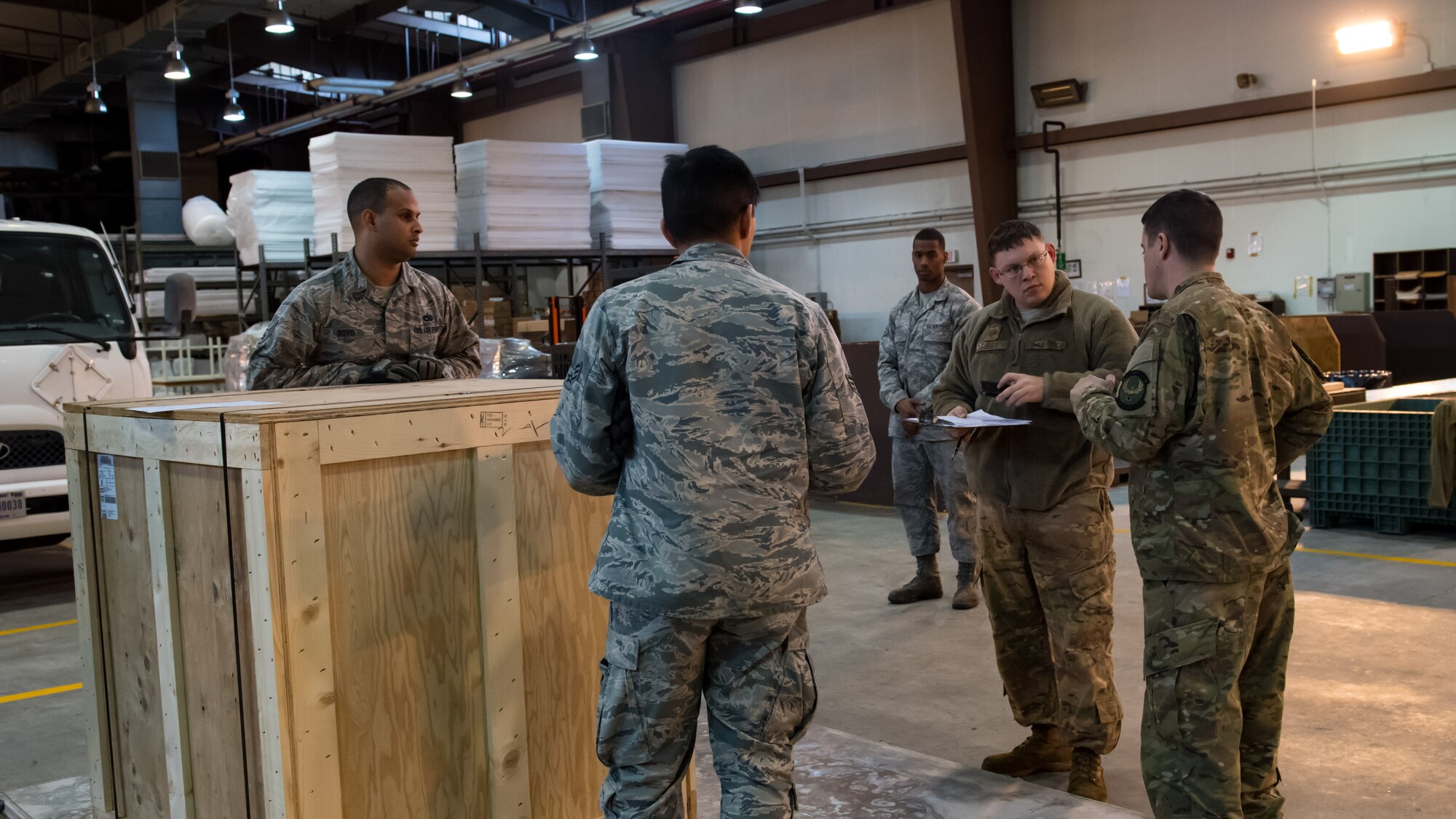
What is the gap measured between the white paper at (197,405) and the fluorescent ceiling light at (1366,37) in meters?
12.2

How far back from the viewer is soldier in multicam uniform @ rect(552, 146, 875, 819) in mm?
2375

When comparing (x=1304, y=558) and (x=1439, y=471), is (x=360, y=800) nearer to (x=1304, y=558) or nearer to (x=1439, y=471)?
(x=1304, y=558)

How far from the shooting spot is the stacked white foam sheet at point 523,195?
13094 mm

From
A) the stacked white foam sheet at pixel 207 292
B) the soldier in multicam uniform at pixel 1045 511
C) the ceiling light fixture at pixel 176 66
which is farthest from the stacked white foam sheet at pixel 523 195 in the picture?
the soldier in multicam uniform at pixel 1045 511

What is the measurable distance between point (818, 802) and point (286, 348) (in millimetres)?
2392

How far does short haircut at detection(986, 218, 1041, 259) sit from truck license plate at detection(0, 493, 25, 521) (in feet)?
19.4

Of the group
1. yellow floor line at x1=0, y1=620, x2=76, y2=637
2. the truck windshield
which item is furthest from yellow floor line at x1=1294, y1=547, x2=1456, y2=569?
the truck windshield

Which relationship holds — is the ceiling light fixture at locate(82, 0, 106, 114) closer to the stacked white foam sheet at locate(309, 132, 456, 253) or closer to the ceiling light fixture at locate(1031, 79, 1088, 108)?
the stacked white foam sheet at locate(309, 132, 456, 253)

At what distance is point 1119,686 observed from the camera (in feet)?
16.0

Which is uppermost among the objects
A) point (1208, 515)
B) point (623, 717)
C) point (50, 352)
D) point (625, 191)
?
point (625, 191)

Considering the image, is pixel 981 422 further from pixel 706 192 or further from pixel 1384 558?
pixel 1384 558

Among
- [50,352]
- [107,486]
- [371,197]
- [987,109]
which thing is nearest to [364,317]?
[371,197]

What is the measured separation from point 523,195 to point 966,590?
349 inches

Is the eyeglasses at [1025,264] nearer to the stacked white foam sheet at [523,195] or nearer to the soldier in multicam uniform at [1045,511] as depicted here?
the soldier in multicam uniform at [1045,511]
